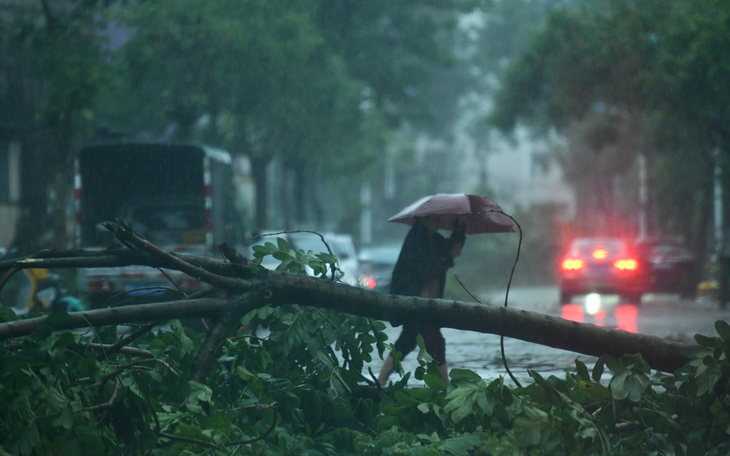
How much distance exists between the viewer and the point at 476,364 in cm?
910

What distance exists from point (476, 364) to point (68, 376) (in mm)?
5657

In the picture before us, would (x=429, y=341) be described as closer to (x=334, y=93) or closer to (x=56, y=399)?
(x=56, y=399)

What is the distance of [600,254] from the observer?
2081 cm

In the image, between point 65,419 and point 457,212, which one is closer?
point 65,419

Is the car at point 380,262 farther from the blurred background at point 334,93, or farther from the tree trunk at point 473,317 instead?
the tree trunk at point 473,317

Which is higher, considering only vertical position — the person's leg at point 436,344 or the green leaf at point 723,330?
the green leaf at point 723,330

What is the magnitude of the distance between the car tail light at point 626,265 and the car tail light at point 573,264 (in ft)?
2.31

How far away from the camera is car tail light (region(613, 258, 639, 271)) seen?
67.3 ft

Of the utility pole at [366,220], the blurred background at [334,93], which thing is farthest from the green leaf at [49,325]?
the utility pole at [366,220]

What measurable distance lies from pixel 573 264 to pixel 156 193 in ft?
31.5

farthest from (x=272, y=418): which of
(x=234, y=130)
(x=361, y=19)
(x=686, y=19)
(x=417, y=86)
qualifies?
(x=417, y=86)

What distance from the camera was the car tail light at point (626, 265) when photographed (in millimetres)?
20516

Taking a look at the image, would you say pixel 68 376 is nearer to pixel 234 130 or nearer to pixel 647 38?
pixel 647 38

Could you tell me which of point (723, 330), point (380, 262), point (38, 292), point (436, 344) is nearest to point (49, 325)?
point (723, 330)
